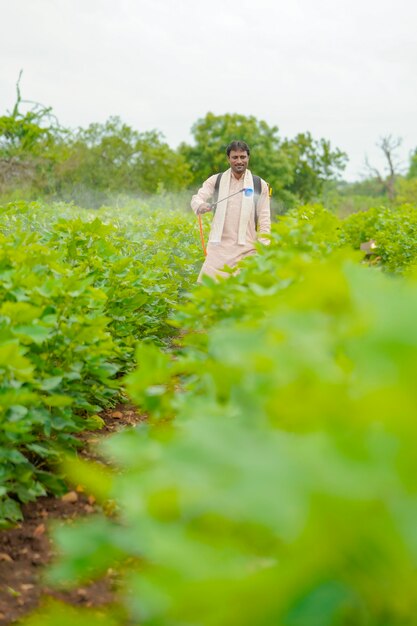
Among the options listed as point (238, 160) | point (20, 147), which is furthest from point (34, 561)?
point (20, 147)

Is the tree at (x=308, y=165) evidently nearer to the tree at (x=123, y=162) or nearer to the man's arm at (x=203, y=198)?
the tree at (x=123, y=162)

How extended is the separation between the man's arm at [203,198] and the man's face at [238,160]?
0.23m

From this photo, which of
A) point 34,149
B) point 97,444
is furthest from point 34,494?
point 34,149

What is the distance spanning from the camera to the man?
7945 mm

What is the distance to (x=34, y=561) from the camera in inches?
138

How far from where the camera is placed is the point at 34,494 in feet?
12.8

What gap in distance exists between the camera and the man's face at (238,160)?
793 cm

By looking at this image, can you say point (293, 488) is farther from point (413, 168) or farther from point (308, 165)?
point (413, 168)

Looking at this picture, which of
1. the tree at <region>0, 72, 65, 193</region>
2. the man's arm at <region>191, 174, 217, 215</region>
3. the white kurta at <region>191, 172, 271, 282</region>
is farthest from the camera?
the tree at <region>0, 72, 65, 193</region>

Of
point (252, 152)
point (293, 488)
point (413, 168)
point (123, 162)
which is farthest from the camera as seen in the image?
point (413, 168)

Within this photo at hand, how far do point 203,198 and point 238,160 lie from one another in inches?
19.5

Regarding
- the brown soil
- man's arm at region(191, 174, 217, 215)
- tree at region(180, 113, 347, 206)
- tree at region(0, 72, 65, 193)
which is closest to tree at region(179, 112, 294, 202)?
tree at region(180, 113, 347, 206)

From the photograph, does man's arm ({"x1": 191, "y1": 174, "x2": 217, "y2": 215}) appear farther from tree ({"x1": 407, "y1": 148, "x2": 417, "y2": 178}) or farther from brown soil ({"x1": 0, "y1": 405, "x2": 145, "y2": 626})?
tree ({"x1": 407, "y1": 148, "x2": 417, "y2": 178})

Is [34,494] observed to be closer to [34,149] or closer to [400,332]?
[400,332]
